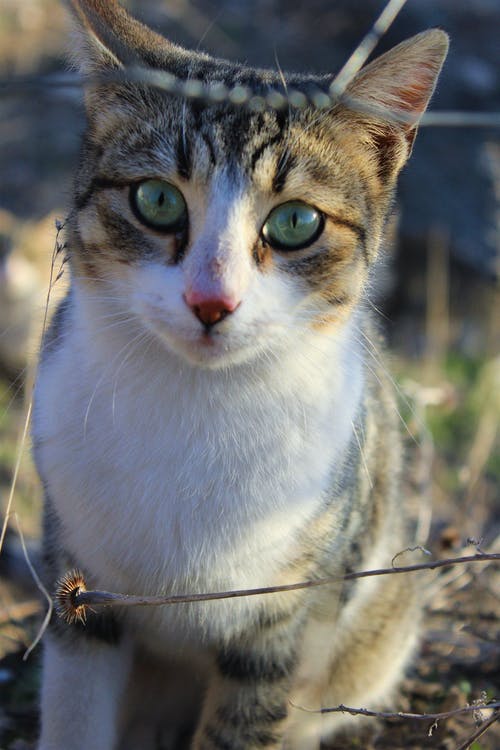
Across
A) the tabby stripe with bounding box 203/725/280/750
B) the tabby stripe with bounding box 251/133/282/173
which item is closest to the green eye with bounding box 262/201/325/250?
the tabby stripe with bounding box 251/133/282/173

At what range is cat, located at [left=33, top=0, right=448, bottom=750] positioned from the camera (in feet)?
6.66

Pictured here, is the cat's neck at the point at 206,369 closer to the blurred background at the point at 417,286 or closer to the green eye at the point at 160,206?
the green eye at the point at 160,206

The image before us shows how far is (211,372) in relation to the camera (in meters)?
2.19

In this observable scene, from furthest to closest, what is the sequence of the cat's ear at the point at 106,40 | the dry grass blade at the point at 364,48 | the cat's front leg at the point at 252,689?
the cat's front leg at the point at 252,689, the cat's ear at the point at 106,40, the dry grass blade at the point at 364,48

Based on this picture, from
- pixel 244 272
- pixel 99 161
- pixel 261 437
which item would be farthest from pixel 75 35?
pixel 261 437

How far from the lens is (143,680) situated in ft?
9.02

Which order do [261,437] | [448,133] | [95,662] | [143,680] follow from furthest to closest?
[448,133] < [143,680] < [95,662] < [261,437]

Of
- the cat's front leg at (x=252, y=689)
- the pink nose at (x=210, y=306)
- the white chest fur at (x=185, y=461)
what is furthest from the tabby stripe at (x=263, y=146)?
the cat's front leg at (x=252, y=689)

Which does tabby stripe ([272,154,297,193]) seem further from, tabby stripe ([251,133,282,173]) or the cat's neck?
the cat's neck

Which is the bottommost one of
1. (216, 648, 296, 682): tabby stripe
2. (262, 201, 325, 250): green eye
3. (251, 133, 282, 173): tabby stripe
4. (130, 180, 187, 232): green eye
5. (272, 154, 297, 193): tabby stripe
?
(216, 648, 296, 682): tabby stripe

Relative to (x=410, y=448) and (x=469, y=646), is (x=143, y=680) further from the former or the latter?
(x=410, y=448)

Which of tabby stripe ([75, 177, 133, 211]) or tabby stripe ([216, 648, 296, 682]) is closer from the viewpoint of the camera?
tabby stripe ([75, 177, 133, 211])

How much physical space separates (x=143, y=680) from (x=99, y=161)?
1531 mm

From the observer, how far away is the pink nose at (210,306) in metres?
1.89
